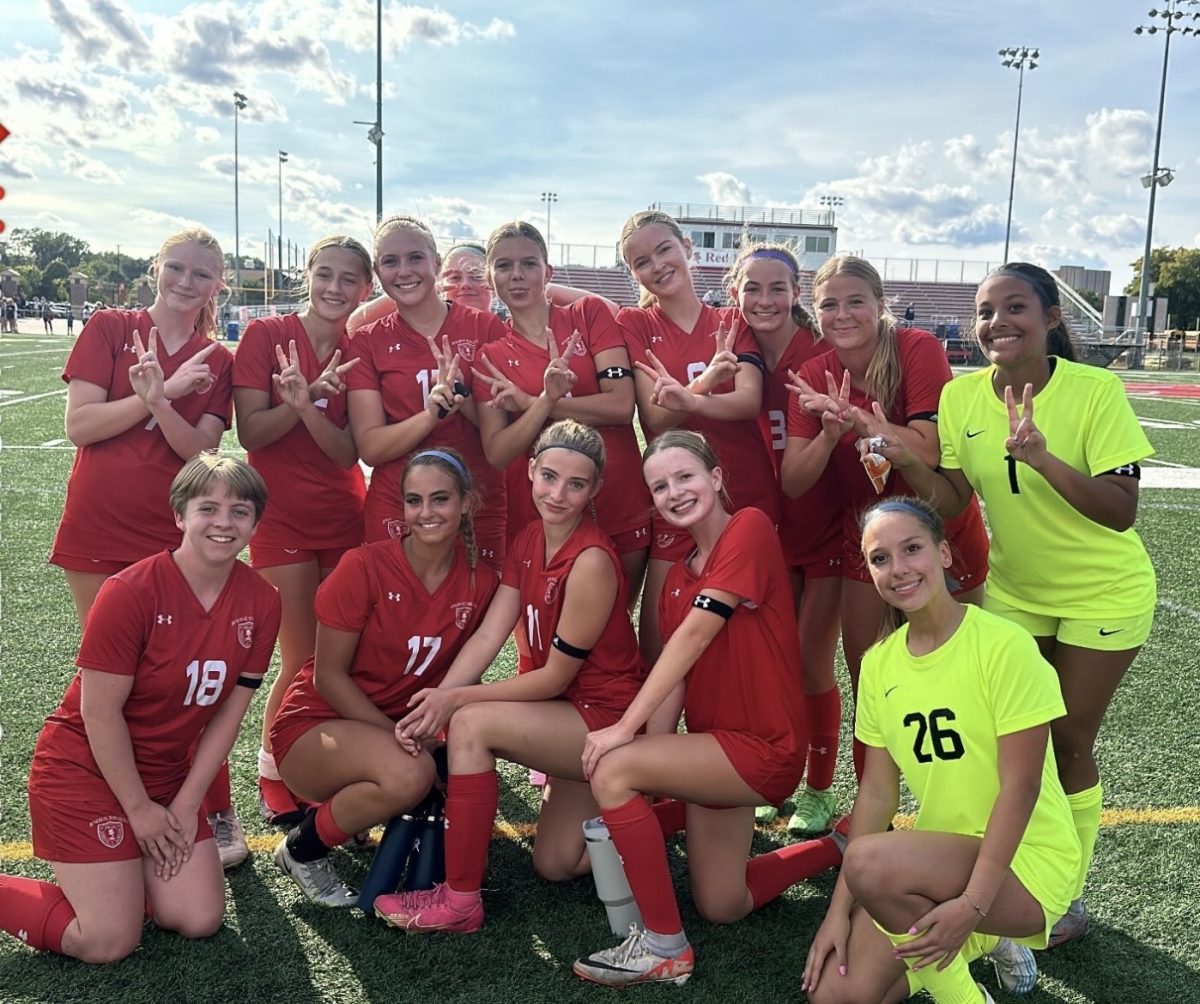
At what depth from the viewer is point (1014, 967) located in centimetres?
246

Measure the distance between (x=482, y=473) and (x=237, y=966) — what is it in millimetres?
1719

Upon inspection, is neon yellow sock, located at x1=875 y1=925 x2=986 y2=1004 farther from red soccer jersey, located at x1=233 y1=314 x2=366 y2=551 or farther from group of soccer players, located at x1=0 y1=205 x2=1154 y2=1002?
red soccer jersey, located at x1=233 y1=314 x2=366 y2=551

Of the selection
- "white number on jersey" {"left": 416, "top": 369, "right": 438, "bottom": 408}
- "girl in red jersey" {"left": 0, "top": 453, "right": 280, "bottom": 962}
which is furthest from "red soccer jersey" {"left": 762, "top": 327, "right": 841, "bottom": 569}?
"girl in red jersey" {"left": 0, "top": 453, "right": 280, "bottom": 962}

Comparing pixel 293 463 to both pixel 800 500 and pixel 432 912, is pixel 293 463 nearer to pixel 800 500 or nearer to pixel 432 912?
pixel 432 912

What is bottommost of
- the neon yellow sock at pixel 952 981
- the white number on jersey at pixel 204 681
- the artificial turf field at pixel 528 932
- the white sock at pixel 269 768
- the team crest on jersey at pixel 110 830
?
the artificial turf field at pixel 528 932

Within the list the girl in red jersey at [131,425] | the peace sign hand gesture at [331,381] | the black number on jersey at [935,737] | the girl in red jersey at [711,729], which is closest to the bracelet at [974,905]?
the black number on jersey at [935,737]

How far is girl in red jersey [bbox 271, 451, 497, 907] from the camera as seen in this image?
9.27 feet

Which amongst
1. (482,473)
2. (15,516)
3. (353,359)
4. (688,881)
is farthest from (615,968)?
(15,516)

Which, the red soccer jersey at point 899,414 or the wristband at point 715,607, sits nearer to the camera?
the wristband at point 715,607

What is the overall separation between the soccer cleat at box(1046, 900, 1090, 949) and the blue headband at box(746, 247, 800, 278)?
218cm

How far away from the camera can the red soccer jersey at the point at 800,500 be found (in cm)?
333

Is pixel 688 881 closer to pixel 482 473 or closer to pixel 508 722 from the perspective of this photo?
pixel 508 722

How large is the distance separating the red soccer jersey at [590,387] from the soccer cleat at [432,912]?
1267mm

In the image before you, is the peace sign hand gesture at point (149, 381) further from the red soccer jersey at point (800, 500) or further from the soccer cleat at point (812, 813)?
the soccer cleat at point (812, 813)
